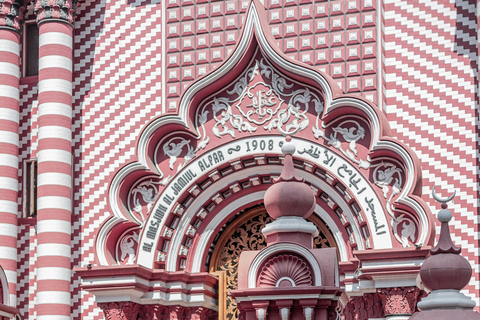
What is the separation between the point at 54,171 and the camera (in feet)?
65.5

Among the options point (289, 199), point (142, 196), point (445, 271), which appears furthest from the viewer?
point (142, 196)

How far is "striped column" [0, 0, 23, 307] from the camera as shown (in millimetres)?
20031

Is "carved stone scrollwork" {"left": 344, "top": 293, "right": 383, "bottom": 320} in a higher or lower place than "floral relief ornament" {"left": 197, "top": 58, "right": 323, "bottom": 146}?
lower

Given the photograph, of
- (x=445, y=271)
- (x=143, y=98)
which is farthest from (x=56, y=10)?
(x=445, y=271)

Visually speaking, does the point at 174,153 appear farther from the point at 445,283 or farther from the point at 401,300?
the point at 445,283

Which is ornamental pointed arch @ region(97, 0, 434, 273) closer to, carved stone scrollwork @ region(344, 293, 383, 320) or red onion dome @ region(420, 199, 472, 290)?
carved stone scrollwork @ region(344, 293, 383, 320)

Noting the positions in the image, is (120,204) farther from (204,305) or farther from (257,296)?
(257,296)

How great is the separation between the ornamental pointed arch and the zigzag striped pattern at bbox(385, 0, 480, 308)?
923 millimetres

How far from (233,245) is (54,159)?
378 centimetres

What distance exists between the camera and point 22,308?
66.4 ft

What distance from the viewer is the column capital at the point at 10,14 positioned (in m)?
20.9

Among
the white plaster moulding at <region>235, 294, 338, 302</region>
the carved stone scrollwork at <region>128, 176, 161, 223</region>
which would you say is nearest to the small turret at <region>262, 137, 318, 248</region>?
the white plaster moulding at <region>235, 294, 338, 302</region>

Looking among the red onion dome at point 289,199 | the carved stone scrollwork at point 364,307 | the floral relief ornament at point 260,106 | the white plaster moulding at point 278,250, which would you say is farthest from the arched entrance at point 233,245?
the white plaster moulding at point 278,250

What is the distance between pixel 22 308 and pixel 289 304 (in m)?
9.53
